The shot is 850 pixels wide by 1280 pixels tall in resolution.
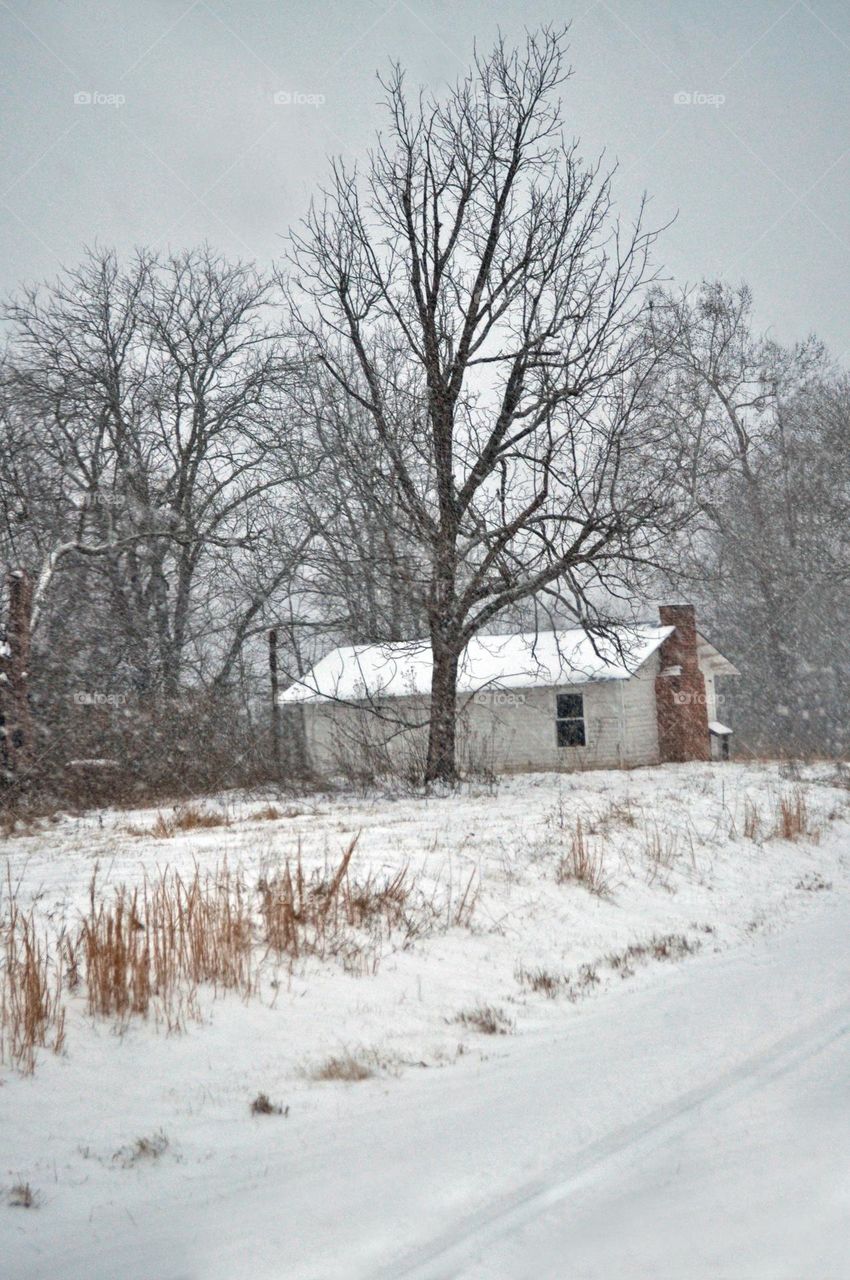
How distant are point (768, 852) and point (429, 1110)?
771 centimetres

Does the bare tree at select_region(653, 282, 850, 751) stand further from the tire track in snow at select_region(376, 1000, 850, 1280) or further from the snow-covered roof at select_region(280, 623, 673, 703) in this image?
the tire track in snow at select_region(376, 1000, 850, 1280)

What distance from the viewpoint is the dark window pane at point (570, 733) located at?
2928 cm

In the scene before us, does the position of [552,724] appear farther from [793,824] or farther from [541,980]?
[541,980]

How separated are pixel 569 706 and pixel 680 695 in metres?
3.36

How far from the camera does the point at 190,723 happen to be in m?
21.0

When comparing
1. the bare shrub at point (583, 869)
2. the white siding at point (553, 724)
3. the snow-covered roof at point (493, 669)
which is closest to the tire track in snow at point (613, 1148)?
the bare shrub at point (583, 869)

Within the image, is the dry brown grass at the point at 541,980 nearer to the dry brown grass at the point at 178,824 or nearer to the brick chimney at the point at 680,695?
the dry brown grass at the point at 178,824

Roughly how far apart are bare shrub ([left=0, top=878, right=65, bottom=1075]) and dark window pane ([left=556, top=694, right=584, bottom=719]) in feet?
81.2

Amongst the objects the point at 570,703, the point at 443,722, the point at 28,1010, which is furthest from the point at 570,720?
the point at 28,1010

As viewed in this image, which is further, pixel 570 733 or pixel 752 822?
pixel 570 733

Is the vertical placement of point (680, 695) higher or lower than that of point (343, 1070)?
higher

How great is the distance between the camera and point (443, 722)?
61.6ft

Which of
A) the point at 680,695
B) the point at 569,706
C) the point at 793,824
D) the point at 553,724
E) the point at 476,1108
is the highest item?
the point at 680,695

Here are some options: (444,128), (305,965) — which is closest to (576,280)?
(444,128)
